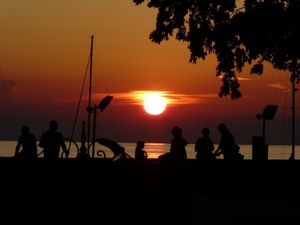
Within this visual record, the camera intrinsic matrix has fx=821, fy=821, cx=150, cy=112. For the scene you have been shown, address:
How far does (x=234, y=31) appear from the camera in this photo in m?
21.8

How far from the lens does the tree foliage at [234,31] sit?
21.2 meters

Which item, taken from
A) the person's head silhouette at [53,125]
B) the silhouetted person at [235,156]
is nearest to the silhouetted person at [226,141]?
the silhouetted person at [235,156]

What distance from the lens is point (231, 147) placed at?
888 inches

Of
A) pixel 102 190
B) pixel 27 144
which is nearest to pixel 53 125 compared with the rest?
pixel 27 144

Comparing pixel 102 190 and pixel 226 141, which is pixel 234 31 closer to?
pixel 226 141

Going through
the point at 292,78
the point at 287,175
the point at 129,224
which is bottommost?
the point at 129,224

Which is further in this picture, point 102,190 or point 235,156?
point 235,156

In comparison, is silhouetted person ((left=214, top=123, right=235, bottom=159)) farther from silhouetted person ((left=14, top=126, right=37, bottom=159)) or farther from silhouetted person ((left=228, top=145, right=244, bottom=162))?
silhouetted person ((left=14, top=126, right=37, bottom=159))

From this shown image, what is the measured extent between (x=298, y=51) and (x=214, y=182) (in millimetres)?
4205

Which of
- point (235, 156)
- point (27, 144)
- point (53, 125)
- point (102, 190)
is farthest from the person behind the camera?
point (235, 156)

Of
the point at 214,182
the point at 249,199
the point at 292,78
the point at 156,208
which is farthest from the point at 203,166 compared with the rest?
the point at 156,208

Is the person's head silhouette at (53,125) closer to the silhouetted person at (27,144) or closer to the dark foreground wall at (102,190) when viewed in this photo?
the silhouetted person at (27,144)

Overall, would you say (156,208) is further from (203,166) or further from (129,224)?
(203,166)

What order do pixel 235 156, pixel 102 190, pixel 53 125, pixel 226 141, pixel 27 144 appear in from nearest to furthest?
pixel 102 190
pixel 53 125
pixel 27 144
pixel 235 156
pixel 226 141
